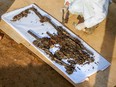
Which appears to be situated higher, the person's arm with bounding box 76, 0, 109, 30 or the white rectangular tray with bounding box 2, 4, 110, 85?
the person's arm with bounding box 76, 0, 109, 30

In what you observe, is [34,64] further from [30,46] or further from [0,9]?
[0,9]

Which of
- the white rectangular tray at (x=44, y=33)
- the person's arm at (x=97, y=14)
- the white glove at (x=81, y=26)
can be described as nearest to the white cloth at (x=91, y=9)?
the person's arm at (x=97, y=14)

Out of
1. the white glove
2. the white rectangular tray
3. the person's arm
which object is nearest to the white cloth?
the person's arm

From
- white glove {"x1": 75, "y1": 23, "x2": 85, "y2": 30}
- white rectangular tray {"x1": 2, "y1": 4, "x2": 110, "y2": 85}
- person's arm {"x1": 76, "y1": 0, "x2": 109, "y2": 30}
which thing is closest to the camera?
white rectangular tray {"x1": 2, "y1": 4, "x2": 110, "y2": 85}

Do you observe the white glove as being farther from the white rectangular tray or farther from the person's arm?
the white rectangular tray

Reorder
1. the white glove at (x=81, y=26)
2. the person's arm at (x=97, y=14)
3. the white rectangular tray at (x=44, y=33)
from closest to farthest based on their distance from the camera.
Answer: the white rectangular tray at (x=44, y=33)
the person's arm at (x=97, y=14)
the white glove at (x=81, y=26)

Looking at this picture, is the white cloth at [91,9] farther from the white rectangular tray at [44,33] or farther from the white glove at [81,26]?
the white rectangular tray at [44,33]

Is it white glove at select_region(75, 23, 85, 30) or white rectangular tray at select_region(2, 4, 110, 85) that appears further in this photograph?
white glove at select_region(75, 23, 85, 30)
